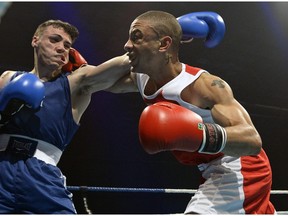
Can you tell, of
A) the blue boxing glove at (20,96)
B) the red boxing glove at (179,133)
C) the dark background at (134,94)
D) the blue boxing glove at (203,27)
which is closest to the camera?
the red boxing glove at (179,133)

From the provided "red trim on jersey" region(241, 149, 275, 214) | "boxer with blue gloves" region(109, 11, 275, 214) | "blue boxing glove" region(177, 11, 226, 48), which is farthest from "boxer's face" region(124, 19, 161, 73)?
"red trim on jersey" region(241, 149, 275, 214)

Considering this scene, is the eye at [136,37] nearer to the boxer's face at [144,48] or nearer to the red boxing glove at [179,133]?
the boxer's face at [144,48]

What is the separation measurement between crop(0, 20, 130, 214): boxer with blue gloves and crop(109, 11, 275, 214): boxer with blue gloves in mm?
298

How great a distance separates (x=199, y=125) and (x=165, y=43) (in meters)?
0.54

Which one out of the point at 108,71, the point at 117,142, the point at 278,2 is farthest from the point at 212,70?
the point at 108,71

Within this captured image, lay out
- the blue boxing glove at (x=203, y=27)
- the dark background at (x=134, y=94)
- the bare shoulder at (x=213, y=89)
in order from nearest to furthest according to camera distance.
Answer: the bare shoulder at (x=213, y=89) < the blue boxing glove at (x=203, y=27) < the dark background at (x=134, y=94)

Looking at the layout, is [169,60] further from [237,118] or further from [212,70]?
[212,70]

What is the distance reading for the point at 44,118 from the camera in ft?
5.62

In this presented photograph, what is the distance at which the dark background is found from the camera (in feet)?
13.1

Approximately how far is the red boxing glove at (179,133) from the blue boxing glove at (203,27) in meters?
0.80

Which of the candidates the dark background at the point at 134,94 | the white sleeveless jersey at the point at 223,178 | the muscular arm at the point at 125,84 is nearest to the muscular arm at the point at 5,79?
the muscular arm at the point at 125,84

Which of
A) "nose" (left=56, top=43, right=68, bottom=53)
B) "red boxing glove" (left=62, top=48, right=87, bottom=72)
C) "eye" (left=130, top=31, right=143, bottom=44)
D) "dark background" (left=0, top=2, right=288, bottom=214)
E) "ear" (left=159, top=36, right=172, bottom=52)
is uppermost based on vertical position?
"eye" (left=130, top=31, right=143, bottom=44)

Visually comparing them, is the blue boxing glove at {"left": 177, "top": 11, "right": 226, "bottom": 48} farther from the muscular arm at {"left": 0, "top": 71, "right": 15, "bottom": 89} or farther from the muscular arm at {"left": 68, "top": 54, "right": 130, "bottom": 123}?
the muscular arm at {"left": 0, "top": 71, "right": 15, "bottom": 89}

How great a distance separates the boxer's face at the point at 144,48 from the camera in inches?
64.6
